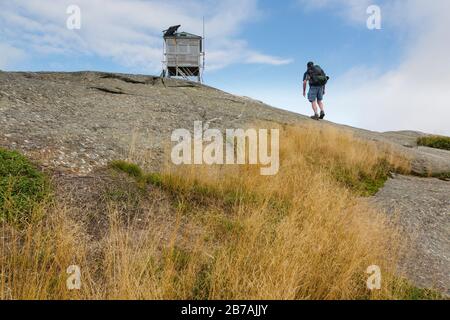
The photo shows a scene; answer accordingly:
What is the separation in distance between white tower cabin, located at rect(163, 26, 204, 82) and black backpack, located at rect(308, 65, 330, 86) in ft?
71.1

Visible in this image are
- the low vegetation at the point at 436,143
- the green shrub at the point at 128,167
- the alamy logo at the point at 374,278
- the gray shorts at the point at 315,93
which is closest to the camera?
the alamy logo at the point at 374,278

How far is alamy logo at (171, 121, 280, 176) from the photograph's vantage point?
6992mm

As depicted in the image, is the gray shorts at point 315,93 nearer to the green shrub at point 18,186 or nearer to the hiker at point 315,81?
the hiker at point 315,81

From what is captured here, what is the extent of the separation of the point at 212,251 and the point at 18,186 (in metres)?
2.63

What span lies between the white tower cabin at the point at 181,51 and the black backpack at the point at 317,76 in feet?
71.1

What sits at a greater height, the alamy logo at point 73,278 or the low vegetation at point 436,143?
the low vegetation at point 436,143

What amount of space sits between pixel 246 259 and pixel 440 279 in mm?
2626

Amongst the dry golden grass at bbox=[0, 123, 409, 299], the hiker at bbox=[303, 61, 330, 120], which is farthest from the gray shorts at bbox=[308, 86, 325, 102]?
the dry golden grass at bbox=[0, 123, 409, 299]

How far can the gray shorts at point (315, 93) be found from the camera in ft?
48.8

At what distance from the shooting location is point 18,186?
169 inches

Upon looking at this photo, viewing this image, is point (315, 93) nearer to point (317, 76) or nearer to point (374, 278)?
point (317, 76)

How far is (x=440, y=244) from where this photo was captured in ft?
17.1

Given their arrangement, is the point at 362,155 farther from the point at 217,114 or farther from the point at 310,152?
the point at 217,114

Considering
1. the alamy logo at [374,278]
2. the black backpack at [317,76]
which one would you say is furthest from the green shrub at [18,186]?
the black backpack at [317,76]
